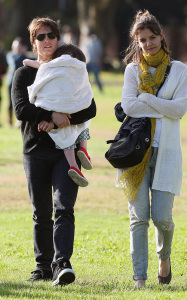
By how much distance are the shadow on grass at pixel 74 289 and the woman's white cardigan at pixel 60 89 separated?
3.55 ft

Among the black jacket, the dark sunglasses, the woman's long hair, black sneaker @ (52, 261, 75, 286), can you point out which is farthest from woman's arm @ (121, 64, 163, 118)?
black sneaker @ (52, 261, 75, 286)

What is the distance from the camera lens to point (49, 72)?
220 inches

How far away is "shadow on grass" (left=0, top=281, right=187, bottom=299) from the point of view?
17.4ft

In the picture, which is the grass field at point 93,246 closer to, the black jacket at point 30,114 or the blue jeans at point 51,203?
the blue jeans at point 51,203

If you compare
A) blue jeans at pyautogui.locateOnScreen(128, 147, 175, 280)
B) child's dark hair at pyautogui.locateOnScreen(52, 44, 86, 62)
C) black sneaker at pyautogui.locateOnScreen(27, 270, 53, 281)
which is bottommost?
black sneaker at pyautogui.locateOnScreen(27, 270, 53, 281)

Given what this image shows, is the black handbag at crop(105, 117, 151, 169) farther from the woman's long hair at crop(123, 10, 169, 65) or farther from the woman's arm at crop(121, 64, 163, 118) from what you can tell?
the woman's long hair at crop(123, 10, 169, 65)

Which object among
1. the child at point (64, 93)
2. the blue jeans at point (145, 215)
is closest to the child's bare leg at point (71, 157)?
the child at point (64, 93)

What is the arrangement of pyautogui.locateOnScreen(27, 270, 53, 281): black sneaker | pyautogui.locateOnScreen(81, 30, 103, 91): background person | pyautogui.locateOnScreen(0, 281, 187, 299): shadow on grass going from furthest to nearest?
pyautogui.locateOnScreen(81, 30, 103, 91): background person
pyautogui.locateOnScreen(27, 270, 53, 281): black sneaker
pyautogui.locateOnScreen(0, 281, 187, 299): shadow on grass

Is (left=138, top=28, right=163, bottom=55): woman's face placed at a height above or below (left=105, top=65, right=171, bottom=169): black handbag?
above

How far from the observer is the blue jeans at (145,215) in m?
5.62

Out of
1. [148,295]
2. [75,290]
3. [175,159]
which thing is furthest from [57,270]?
[175,159]

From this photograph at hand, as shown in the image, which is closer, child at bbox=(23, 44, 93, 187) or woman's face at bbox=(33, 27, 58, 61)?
child at bbox=(23, 44, 93, 187)

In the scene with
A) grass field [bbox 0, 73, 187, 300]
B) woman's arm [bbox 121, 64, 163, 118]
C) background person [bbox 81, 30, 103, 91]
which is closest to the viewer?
grass field [bbox 0, 73, 187, 300]

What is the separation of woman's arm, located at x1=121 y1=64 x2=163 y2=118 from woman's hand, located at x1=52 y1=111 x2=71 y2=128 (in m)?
0.47
